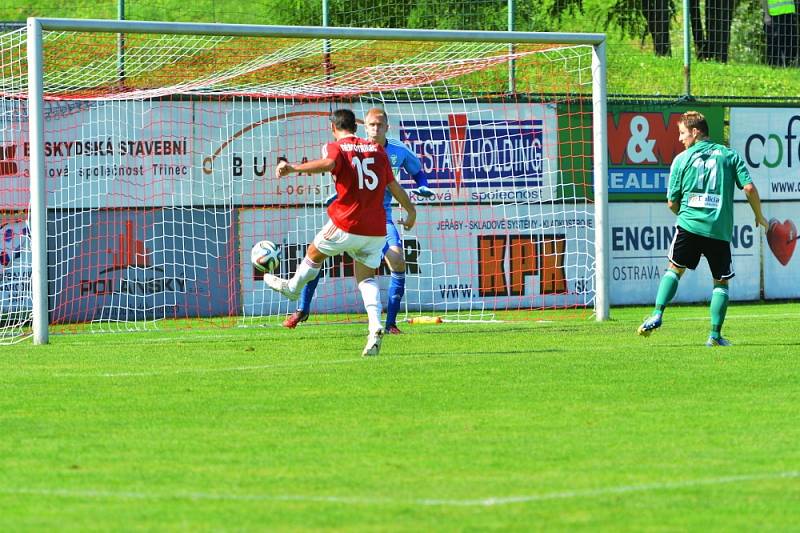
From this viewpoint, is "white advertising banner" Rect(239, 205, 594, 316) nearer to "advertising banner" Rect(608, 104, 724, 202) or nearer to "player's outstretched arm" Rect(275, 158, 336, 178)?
"advertising banner" Rect(608, 104, 724, 202)

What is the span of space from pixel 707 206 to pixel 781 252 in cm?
792

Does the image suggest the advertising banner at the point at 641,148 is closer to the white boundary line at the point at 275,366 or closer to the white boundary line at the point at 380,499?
the white boundary line at the point at 275,366

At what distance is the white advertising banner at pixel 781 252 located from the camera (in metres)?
20.5

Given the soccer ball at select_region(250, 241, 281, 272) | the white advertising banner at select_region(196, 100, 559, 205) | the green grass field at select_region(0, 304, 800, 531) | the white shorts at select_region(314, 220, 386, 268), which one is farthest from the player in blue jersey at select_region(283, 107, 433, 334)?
the white advertising banner at select_region(196, 100, 559, 205)

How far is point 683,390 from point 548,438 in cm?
231

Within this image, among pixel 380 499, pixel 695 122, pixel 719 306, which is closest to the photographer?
pixel 380 499

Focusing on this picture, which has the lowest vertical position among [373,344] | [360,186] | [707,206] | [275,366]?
[275,366]

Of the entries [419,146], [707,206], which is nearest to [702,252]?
[707,206]

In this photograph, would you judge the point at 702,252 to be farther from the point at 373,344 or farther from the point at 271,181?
the point at 271,181

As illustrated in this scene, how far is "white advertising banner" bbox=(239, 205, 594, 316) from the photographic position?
18688 mm

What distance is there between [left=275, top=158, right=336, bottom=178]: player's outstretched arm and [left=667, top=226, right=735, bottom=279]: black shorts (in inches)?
136

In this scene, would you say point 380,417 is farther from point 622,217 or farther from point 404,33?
point 622,217

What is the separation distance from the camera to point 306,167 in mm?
11727

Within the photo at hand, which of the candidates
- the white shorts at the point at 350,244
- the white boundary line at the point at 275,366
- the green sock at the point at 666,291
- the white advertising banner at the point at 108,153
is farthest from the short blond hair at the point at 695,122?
the white advertising banner at the point at 108,153
